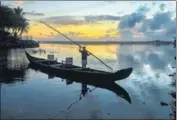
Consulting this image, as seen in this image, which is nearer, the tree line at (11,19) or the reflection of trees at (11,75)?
the reflection of trees at (11,75)

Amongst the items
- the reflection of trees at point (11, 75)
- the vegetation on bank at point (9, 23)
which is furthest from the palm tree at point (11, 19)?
the reflection of trees at point (11, 75)

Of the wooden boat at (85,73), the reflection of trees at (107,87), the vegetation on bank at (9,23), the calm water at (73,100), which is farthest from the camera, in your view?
the vegetation on bank at (9,23)

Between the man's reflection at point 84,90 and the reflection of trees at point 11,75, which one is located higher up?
the reflection of trees at point 11,75

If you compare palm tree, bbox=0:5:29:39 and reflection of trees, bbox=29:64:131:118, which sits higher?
palm tree, bbox=0:5:29:39

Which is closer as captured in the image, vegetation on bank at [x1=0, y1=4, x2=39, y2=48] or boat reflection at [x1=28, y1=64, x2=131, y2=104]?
boat reflection at [x1=28, y1=64, x2=131, y2=104]

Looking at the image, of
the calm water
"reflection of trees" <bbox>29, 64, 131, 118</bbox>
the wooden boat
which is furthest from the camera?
the wooden boat

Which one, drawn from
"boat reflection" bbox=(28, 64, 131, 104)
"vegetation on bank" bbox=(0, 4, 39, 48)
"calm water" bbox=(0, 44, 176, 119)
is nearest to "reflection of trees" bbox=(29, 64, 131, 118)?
"boat reflection" bbox=(28, 64, 131, 104)

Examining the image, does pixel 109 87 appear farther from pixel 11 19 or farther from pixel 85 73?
pixel 11 19

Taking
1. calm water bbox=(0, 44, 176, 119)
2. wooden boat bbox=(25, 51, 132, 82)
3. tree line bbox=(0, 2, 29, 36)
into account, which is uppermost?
tree line bbox=(0, 2, 29, 36)

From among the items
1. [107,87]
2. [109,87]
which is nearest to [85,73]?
[107,87]

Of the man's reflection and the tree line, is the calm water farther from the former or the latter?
the tree line

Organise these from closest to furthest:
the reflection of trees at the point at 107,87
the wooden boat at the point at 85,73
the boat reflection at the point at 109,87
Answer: the reflection of trees at the point at 107,87 → the boat reflection at the point at 109,87 → the wooden boat at the point at 85,73

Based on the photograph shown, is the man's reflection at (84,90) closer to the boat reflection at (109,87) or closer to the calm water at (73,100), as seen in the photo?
the boat reflection at (109,87)

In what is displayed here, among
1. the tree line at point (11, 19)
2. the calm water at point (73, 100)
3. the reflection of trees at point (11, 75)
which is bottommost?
the calm water at point (73, 100)
